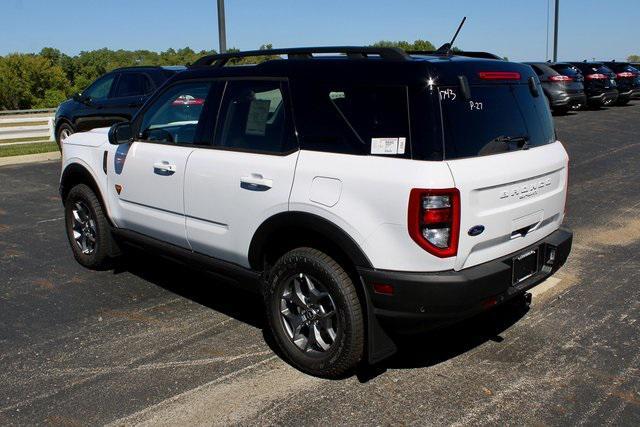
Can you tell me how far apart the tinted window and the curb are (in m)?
11.3

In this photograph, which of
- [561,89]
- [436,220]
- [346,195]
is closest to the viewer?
[436,220]

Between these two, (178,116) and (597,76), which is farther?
(597,76)

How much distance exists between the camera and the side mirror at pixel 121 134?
511 cm

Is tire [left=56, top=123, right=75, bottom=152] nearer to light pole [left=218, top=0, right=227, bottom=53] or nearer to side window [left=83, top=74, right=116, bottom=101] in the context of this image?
side window [left=83, top=74, right=116, bottom=101]

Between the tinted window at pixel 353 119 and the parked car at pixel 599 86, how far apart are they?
20.8 m

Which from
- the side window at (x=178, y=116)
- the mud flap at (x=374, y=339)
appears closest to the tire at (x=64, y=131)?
the side window at (x=178, y=116)

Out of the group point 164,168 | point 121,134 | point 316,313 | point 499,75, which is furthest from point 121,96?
point 499,75

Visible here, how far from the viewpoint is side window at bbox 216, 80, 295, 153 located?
13.2ft

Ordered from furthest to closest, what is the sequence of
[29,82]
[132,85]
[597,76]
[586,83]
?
[29,82]
[586,83]
[597,76]
[132,85]

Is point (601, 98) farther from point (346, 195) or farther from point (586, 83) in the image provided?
point (346, 195)

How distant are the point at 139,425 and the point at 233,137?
6.33 ft

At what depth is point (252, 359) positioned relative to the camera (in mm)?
4109

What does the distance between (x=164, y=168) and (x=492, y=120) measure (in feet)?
7.78

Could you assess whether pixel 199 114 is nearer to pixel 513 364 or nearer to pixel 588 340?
pixel 513 364
